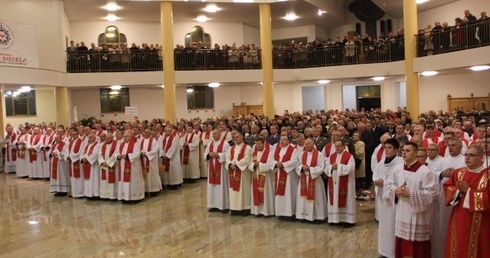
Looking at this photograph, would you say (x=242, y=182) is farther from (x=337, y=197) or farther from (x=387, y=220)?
(x=387, y=220)

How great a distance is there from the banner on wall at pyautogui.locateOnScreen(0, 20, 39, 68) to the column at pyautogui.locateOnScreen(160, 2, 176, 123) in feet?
17.0

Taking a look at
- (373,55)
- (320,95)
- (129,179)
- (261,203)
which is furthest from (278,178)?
(320,95)

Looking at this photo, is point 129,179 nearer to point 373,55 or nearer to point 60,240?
point 60,240

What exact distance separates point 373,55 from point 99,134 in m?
13.7

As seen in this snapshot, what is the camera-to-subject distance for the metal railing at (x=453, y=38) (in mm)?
16078

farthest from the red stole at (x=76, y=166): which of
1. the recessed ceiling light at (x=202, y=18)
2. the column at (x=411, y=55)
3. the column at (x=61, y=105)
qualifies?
the recessed ceiling light at (x=202, y=18)

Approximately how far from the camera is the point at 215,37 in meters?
27.5

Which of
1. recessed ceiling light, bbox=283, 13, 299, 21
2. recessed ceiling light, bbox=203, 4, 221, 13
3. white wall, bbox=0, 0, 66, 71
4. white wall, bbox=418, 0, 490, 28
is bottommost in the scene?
white wall, bbox=0, 0, 66, 71

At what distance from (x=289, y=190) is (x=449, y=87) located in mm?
17142

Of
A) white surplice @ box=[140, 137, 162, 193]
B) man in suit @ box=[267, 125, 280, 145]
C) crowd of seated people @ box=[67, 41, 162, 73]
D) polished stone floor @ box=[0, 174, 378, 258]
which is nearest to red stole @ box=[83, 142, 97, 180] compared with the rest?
polished stone floor @ box=[0, 174, 378, 258]

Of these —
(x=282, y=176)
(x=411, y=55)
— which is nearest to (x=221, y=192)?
(x=282, y=176)

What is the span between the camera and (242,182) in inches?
396

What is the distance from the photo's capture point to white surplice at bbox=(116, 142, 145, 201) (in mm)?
11680

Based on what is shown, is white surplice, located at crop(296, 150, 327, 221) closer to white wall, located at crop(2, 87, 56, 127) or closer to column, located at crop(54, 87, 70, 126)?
column, located at crop(54, 87, 70, 126)
